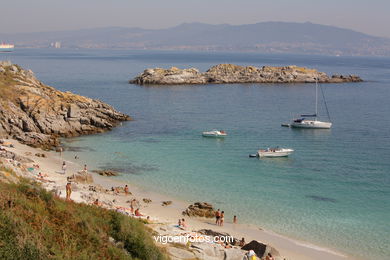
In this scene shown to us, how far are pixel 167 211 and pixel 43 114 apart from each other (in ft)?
93.0

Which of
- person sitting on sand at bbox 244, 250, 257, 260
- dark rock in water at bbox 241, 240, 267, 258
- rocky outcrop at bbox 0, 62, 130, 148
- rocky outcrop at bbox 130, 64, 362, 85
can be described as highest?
rocky outcrop at bbox 130, 64, 362, 85

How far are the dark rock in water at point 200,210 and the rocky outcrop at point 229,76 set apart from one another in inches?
3472

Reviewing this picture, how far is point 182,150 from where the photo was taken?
155ft

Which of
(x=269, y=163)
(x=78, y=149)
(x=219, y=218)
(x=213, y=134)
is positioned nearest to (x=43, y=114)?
(x=78, y=149)

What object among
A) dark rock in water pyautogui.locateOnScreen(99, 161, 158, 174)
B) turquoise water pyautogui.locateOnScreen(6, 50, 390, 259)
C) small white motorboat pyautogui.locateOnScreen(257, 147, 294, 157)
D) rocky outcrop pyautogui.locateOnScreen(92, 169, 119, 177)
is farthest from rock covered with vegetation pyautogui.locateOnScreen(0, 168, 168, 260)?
small white motorboat pyautogui.locateOnScreen(257, 147, 294, 157)

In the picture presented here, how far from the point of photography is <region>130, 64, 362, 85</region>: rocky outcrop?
11922 cm

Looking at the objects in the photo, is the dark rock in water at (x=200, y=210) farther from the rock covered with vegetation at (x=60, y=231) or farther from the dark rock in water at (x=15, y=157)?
the dark rock in water at (x=15, y=157)

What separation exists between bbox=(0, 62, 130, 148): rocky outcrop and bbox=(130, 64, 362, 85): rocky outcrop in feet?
186

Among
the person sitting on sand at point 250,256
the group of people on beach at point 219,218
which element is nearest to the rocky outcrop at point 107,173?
the group of people on beach at point 219,218

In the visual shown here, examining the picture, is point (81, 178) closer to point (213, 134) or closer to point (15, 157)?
point (15, 157)

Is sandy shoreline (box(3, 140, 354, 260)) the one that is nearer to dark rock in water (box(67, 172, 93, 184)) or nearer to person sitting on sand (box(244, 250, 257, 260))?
dark rock in water (box(67, 172, 93, 184))

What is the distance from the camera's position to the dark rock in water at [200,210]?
29.7 metres

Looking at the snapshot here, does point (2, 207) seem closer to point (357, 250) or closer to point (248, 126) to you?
point (357, 250)

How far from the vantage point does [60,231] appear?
48.7 feet
